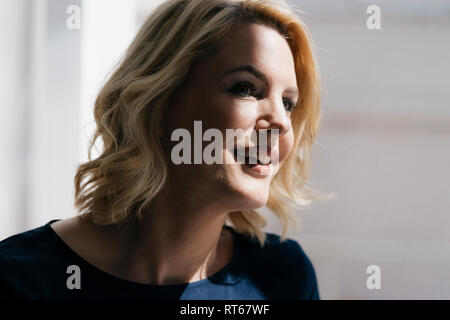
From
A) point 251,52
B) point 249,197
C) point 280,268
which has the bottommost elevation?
point 280,268

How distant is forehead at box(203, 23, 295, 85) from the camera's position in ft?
2.50

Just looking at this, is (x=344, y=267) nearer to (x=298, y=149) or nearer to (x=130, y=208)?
(x=298, y=149)

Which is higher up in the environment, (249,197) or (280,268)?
(249,197)

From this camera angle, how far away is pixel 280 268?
968 millimetres

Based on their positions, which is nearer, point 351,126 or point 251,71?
point 251,71

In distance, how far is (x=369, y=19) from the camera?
1020 mm

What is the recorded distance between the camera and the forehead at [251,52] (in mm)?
763

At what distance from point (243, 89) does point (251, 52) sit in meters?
0.07

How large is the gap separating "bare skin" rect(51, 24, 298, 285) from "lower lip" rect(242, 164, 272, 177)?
0.01 m

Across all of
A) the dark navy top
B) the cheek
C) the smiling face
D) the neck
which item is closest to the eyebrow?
the smiling face

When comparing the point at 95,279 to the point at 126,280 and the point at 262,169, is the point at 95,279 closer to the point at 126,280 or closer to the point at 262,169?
the point at 126,280

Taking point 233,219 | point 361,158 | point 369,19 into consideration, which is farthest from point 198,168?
point 369,19

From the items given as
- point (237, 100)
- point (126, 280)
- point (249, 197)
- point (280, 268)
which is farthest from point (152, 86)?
point (280, 268)

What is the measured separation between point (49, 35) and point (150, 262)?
653mm
